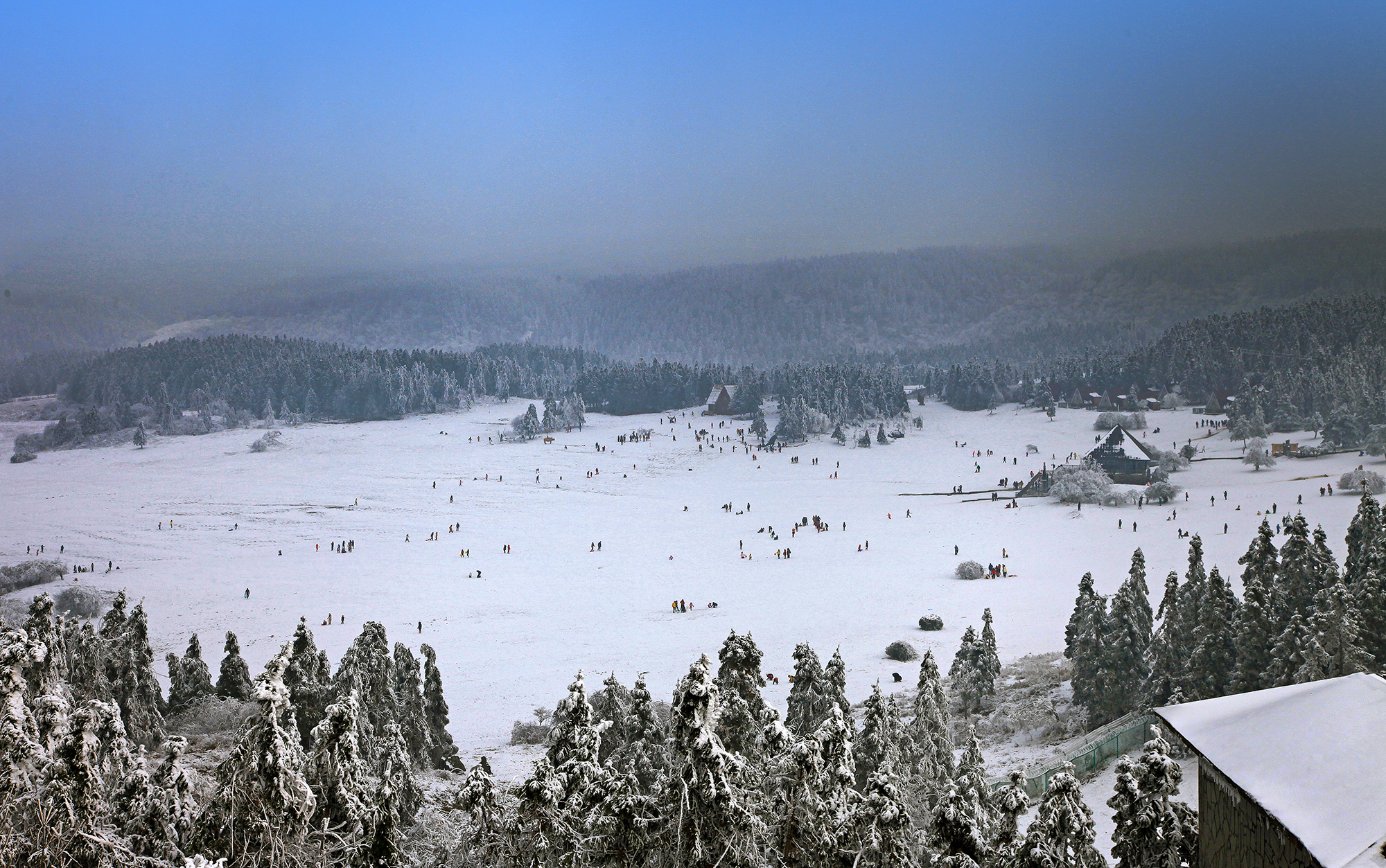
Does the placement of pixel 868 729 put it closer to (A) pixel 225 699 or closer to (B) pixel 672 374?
(A) pixel 225 699

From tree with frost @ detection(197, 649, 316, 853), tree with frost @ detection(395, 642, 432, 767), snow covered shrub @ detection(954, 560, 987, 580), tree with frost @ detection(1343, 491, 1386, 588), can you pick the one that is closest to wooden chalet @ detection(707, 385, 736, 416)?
snow covered shrub @ detection(954, 560, 987, 580)

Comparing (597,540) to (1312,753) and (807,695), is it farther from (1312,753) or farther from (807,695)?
(1312,753)

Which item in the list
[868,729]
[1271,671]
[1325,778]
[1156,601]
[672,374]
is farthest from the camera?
[672,374]

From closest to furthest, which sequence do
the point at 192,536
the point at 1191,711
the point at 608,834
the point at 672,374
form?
the point at 1191,711, the point at 608,834, the point at 192,536, the point at 672,374

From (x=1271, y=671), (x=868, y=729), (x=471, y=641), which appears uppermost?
(x=868, y=729)

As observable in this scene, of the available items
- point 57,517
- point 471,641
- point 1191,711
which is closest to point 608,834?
point 1191,711

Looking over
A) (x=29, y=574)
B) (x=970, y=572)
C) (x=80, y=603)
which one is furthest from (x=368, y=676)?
(x=29, y=574)

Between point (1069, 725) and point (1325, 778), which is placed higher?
point (1325, 778)

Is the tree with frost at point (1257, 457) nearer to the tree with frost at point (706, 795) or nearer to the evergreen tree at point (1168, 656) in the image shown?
the evergreen tree at point (1168, 656)
